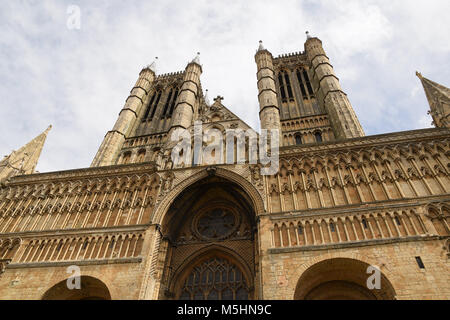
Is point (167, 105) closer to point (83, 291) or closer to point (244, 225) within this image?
point (244, 225)

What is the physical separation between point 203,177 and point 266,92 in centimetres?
1401

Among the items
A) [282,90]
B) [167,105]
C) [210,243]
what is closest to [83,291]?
[210,243]

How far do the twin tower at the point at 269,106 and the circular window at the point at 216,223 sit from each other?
26.6 ft

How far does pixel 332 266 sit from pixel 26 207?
49.9ft

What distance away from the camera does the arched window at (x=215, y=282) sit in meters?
12.3

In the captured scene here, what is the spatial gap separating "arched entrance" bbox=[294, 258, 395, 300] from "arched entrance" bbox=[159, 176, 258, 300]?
2209mm

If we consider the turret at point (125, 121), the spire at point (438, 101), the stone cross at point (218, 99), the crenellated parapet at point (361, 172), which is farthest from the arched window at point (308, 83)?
the turret at point (125, 121)

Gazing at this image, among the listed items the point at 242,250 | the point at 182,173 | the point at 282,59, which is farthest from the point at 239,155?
the point at 282,59

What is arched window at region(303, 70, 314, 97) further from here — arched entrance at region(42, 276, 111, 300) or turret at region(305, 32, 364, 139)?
arched entrance at region(42, 276, 111, 300)

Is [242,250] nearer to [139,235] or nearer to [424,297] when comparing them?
[139,235]

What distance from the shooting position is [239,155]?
14992 mm

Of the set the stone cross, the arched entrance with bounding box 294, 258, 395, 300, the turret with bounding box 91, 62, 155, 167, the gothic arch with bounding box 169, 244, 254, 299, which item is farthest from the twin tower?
the arched entrance with bounding box 294, 258, 395, 300

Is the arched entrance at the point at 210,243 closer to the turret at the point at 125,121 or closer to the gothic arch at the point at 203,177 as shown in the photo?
the gothic arch at the point at 203,177

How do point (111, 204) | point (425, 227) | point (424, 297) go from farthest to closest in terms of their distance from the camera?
point (111, 204) < point (425, 227) < point (424, 297)
